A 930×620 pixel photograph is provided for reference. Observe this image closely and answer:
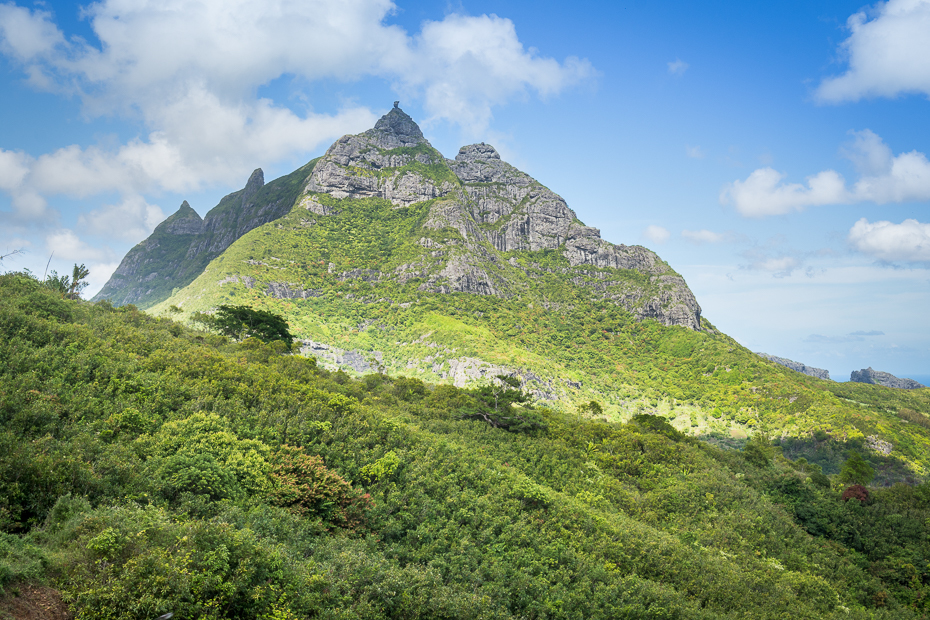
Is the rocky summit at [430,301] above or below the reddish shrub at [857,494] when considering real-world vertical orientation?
above

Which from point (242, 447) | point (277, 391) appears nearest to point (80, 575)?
point (242, 447)

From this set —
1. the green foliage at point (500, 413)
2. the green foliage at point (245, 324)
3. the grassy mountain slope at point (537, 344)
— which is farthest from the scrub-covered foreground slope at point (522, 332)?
the green foliage at point (245, 324)

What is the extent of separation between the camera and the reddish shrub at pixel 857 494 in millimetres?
40281

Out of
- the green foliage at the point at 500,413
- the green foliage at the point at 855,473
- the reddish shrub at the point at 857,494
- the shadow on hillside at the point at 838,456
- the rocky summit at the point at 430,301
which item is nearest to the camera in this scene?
the green foliage at the point at 500,413

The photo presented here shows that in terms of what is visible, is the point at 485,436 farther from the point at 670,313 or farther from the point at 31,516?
the point at 670,313

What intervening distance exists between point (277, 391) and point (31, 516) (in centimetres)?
1429

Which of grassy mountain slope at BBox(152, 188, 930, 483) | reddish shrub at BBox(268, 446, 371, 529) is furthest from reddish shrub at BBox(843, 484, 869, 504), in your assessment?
grassy mountain slope at BBox(152, 188, 930, 483)

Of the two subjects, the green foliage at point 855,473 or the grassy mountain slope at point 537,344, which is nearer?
the green foliage at point 855,473

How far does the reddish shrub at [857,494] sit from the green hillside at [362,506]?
817mm

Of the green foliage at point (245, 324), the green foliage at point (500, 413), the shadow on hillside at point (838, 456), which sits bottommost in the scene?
the shadow on hillside at point (838, 456)

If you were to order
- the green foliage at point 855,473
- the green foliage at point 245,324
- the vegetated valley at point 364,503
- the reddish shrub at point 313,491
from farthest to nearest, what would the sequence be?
1. the green foliage at point 245,324
2. the green foliage at point 855,473
3. the reddish shrub at point 313,491
4. the vegetated valley at point 364,503

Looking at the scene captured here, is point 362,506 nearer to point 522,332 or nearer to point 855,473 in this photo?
point 855,473

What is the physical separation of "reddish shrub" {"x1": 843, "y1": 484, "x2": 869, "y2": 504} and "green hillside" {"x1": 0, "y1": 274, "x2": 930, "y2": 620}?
0.82 m

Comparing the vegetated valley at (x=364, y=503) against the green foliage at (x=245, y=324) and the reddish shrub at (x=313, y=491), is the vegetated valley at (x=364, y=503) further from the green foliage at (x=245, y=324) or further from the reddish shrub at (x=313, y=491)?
the green foliage at (x=245, y=324)
